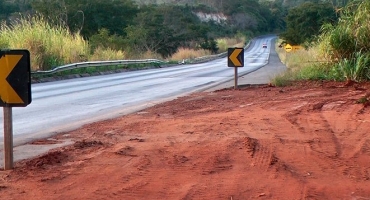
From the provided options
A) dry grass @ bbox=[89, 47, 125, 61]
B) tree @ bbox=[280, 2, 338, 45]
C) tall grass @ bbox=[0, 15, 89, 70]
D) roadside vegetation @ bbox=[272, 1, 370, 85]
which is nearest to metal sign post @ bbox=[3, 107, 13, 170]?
roadside vegetation @ bbox=[272, 1, 370, 85]

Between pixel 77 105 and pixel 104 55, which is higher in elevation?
pixel 77 105

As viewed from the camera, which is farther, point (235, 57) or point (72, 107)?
point (235, 57)

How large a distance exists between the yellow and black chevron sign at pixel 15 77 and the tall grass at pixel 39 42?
1934cm

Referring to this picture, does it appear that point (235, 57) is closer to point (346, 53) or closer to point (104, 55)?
point (346, 53)

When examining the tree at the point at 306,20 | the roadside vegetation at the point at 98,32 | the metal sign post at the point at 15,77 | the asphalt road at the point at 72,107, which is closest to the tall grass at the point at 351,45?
the asphalt road at the point at 72,107

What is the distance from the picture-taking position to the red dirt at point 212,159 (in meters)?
5.87

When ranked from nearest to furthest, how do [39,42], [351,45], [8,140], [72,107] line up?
1. [8,140]
2. [72,107]
3. [351,45]
4. [39,42]

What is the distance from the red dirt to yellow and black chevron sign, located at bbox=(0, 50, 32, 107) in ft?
2.76

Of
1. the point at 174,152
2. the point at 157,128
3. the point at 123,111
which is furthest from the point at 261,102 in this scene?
the point at 174,152

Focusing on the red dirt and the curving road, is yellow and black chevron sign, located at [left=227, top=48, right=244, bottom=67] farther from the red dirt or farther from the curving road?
the red dirt

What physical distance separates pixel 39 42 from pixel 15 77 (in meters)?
21.7

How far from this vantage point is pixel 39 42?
2767 cm

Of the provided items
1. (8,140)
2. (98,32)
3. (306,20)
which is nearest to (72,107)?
(8,140)

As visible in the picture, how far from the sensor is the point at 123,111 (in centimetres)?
1369
